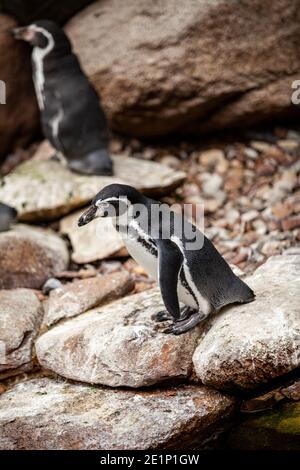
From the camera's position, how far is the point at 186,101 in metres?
5.18

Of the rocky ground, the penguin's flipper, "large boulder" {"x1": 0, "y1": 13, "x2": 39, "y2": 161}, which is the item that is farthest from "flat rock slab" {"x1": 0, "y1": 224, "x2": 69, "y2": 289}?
"large boulder" {"x1": 0, "y1": 13, "x2": 39, "y2": 161}

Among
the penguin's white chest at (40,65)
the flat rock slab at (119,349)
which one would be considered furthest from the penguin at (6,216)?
the flat rock slab at (119,349)

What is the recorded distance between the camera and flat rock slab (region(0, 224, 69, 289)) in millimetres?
4027

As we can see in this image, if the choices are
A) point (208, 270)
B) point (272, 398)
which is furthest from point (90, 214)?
point (272, 398)

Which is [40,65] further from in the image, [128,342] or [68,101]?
[128,342]

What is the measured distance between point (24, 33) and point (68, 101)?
0.59 meters

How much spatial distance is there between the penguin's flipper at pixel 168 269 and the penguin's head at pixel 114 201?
0.72 ft

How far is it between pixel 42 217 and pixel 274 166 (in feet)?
5.47

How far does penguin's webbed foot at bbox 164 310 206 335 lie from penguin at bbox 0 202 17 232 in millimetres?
1535

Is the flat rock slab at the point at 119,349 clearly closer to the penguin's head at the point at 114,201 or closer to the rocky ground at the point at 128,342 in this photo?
the rocky ground at the point at 128,342

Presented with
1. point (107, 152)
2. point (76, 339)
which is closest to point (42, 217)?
point (107, 152)

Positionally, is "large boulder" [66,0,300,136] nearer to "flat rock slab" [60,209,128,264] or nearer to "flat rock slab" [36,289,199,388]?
"flat rock slab" [60,209,128,264]

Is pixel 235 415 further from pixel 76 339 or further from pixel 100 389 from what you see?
pixel 76 339

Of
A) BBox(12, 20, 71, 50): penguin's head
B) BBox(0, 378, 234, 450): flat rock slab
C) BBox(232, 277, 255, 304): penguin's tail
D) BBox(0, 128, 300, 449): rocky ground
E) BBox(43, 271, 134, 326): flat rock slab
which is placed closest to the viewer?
BBox(0, 378, 234, 450): flat rock slab
